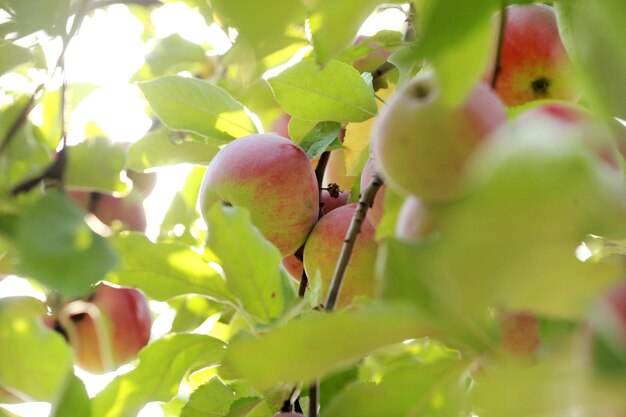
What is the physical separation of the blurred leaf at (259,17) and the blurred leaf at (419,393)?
0.32 m

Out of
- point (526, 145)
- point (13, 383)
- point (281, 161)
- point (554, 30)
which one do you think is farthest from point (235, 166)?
point (526, 145)

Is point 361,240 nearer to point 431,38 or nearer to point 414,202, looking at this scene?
point 414,202

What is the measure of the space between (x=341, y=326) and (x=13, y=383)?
1.19 feet

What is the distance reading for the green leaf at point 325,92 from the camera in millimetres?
1020

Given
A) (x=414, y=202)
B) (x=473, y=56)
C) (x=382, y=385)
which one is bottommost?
(x=382, y=385)

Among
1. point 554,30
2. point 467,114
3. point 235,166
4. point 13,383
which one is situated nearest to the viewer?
point 467,114

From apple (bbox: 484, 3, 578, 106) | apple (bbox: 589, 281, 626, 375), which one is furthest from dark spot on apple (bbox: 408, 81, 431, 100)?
apple (bbox: 484, 3, 578, 106)

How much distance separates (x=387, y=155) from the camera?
0.56 metres

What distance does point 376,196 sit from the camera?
102cm

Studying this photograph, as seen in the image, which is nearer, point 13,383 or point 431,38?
point 431,38

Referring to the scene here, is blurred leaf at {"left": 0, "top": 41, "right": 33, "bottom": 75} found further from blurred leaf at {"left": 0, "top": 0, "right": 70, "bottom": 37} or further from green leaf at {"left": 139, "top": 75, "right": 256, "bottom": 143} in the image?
green leaf at {"left": 139, "top": 75, "right": 256, "bottom": 143}

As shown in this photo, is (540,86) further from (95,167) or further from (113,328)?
(113,328)

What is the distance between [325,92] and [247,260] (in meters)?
0.34

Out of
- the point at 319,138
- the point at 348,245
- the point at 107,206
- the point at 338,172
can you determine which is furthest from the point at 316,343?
the point at 338,172
